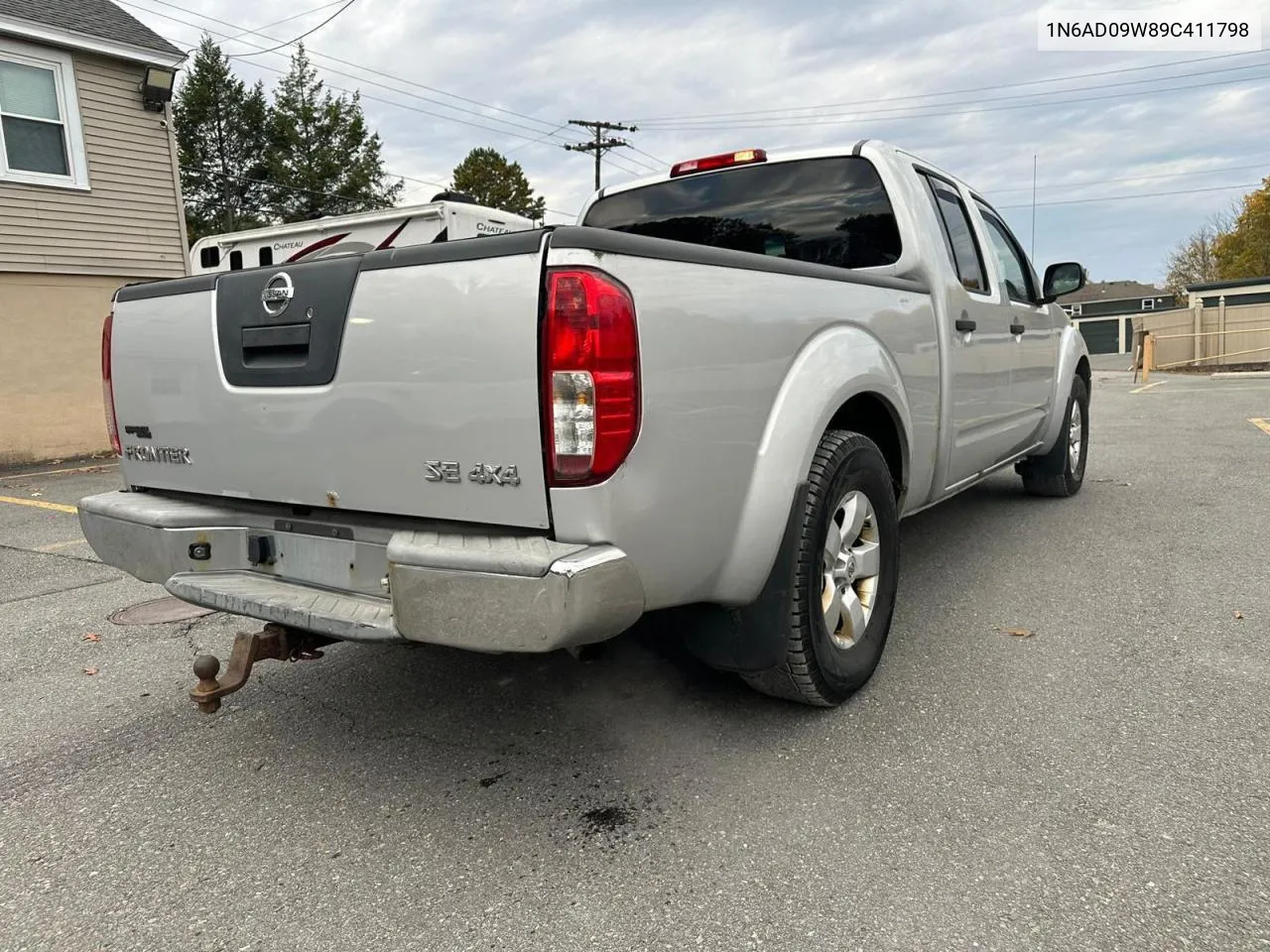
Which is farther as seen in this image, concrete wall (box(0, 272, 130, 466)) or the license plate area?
concrete wall (box(0, 272, 130, 466))

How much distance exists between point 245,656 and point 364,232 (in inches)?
202

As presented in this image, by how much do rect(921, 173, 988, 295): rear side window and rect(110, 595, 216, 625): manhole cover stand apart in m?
3.87

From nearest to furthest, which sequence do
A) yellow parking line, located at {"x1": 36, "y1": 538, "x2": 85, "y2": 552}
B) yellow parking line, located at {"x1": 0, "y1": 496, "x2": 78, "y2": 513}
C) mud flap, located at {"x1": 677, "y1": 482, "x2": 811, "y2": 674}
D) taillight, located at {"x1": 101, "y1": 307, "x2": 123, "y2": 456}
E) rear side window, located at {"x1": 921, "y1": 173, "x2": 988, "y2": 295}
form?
mud flap, located at {"x1": 677, "y1": 482, "x2": 811, "y2": 674} → taillight, located at {"x1": 101, "y1": 307, "x2": 123, "y2": 456} → rear side window, located at {"x1": 921, "y1": 173, "x2": 988, "y2": 295} → yellow parking line, located at {"x1": 36, "y1": 538, "x2": 85, "y2": 552} → yellow parking line, located at {"x1": 0, "y1": 496, "x2": 78, "y2": 513}

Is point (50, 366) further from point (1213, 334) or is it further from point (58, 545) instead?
point (1213, 334)

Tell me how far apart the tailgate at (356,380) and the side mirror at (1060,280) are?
171 inches

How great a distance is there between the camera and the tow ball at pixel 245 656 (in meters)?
2.70

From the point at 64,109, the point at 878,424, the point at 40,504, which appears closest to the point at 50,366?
the point at 64,109

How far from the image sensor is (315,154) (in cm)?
3862

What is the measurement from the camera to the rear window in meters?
3.95

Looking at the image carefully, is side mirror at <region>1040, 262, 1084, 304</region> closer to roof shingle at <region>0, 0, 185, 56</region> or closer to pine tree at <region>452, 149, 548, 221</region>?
roof shingle at <region>0, 0, 185, 56</region>

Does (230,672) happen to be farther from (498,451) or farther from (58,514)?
(58,514)

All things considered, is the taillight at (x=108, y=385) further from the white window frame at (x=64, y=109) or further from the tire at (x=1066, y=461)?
the white window frame at (x=64, y=109)

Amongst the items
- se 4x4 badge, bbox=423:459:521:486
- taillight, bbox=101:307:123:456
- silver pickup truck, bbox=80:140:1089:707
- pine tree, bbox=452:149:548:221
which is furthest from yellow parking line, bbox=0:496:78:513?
pine tree, bbox=452:149:548:221

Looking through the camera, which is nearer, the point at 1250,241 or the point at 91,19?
the point at 91,19
